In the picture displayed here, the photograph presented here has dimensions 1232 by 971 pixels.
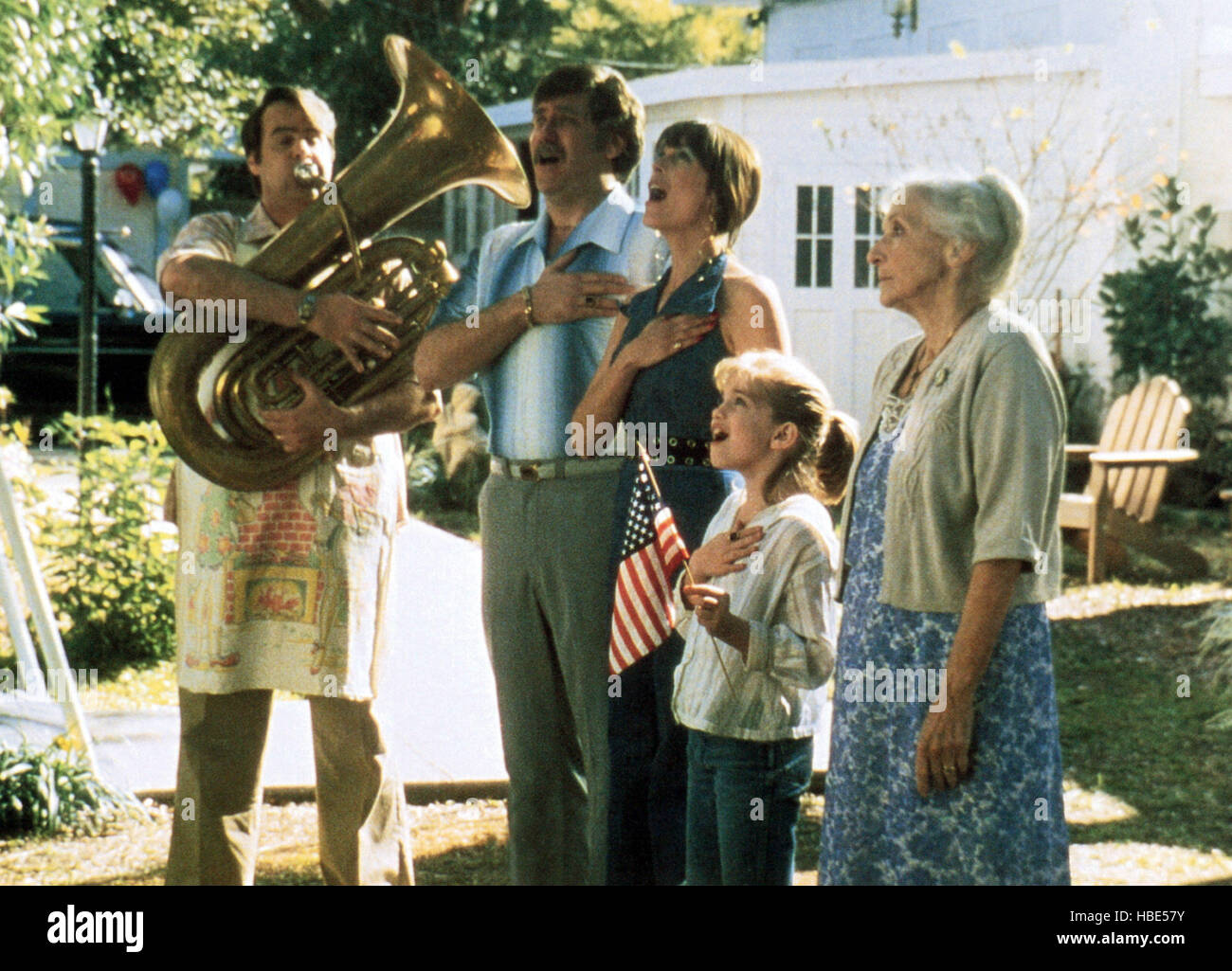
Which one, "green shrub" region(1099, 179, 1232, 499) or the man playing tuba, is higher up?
"green shrub" region(1099, 179, 1232, 499)

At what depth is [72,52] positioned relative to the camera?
598 centimetres

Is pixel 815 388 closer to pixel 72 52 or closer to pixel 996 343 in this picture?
pixel 996 343

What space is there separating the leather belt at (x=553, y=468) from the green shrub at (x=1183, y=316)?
8630 millimetres

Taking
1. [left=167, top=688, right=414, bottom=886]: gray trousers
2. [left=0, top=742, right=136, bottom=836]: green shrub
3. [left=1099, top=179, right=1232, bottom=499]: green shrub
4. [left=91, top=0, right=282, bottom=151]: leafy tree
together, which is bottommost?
[left=0, top=742, right=136, bottom=836]: green shrub

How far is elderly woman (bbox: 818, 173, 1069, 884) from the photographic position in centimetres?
262

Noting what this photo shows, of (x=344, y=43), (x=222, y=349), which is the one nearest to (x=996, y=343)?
(x=222, y=349)

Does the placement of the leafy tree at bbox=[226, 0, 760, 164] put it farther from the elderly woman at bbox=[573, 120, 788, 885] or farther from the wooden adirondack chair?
the elderly woman at bbox=[573, 120, 788, 885]

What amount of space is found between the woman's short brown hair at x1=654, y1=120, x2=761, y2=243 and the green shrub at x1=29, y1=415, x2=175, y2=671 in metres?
4.32

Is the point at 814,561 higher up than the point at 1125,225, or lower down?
lower down

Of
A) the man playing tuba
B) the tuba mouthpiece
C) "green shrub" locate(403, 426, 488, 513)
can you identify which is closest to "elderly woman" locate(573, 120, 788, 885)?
the man playing tuba

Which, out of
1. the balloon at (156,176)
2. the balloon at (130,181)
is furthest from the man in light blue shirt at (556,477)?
the balloon at (156,176)

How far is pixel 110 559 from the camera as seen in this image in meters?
6.89

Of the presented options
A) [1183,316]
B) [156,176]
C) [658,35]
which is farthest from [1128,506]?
[658,35]
